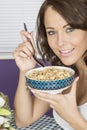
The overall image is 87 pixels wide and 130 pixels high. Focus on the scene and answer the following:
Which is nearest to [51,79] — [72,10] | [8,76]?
[72,10]

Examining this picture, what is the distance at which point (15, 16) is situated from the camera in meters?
2.33

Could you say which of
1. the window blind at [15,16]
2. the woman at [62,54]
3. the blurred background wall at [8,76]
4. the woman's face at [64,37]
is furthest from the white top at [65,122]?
the window blind at [15,16]

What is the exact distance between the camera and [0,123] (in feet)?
3.59

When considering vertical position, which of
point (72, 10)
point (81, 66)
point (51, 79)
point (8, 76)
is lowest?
point (8, 76)

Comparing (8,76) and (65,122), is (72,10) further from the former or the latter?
(8,76)

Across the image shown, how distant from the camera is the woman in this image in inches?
48.2

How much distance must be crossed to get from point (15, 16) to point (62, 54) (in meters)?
1.05

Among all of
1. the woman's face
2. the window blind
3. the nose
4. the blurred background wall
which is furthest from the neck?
the window blind

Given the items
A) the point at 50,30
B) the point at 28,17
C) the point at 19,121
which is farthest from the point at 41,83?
the point at 28,17

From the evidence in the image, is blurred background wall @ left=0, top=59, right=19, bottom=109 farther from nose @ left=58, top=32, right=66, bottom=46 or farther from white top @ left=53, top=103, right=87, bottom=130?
nose @ left=58, top=32, right=66, bottom=46

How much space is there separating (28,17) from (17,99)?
92cm

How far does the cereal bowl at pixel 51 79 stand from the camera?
1119 mm

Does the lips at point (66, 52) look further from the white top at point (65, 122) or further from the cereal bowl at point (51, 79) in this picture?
the white top at point (65, 122)

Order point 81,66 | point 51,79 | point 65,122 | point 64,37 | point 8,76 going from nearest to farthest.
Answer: point 51,79 < point 64,37 < point 65,122 < point 81,66 < point 8,76
